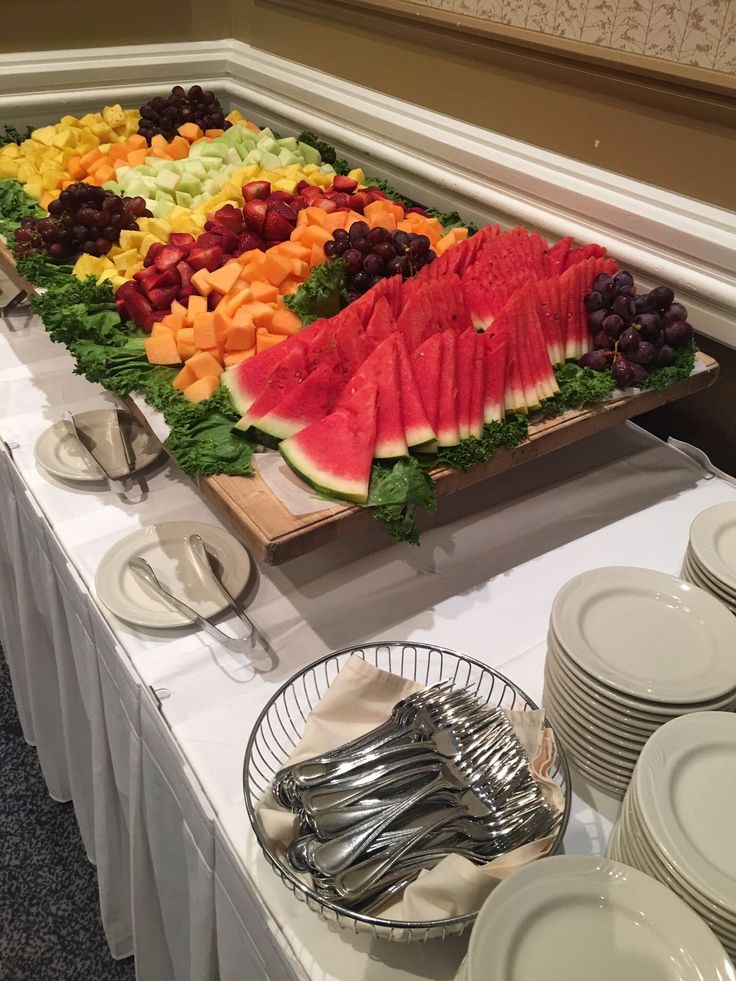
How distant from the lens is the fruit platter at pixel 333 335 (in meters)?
1.14

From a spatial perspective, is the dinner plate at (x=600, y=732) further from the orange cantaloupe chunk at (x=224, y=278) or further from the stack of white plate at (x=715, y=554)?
the orange cantaloupe chunk at (x=224, y=278)

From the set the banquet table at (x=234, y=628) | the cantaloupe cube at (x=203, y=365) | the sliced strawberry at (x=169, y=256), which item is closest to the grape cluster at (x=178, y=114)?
the sliced strawberry at (x=169, y=256)

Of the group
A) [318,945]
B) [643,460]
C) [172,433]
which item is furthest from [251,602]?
Result: [643,460]

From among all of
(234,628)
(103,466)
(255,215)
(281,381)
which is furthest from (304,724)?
(255,215)

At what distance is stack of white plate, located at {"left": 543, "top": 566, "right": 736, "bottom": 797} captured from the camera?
2.65ft

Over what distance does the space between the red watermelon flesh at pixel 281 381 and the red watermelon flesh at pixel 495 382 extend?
0.29 meters

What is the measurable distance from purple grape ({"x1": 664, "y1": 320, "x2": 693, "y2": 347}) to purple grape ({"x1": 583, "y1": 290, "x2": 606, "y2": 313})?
124 millimetres

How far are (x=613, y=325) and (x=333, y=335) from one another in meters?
0.53

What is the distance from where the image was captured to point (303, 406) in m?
1.20

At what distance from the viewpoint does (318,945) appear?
0.75m

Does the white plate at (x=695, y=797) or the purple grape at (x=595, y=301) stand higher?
the purple grape at (x=595, y=301)

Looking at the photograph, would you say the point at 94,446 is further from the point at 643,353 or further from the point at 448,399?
the point at 643,353

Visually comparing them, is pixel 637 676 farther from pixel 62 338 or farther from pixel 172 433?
pixel 62 338

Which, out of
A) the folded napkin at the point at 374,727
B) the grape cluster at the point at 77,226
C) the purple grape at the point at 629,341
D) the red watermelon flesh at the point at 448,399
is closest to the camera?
the folded napkin at the point at 374,727
